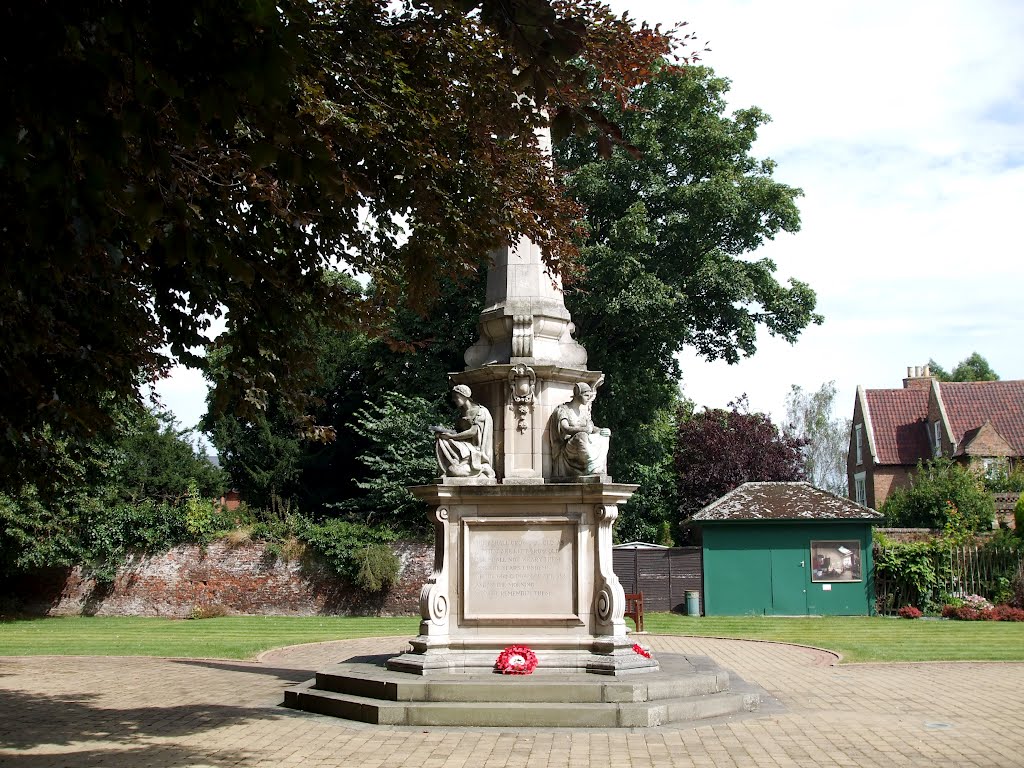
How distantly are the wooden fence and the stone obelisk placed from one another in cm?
1656

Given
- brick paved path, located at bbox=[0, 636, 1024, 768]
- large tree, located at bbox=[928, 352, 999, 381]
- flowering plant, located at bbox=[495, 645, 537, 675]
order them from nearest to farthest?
brick paved path, located at bbox=[0, 636, 1024, 768] → flowering plant, located at bbox=[495, 645, 537, 675] → large tree, located at bbox=[928, 352, 999, 381]

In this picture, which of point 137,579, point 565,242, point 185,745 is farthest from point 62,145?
point 137,579

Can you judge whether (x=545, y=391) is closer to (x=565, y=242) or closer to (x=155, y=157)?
(x=565, y=242)

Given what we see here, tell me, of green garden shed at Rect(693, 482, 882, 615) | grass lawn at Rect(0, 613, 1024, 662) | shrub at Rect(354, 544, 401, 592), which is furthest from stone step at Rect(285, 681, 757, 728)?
green garden shed at Rect(693, 482, 882, 615)

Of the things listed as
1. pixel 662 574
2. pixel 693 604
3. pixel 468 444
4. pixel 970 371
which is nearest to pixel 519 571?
pixel 468 444

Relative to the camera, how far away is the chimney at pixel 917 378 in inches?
1973

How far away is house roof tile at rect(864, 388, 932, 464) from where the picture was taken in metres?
46.0

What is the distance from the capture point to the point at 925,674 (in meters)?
13.0

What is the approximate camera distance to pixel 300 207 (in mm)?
7645

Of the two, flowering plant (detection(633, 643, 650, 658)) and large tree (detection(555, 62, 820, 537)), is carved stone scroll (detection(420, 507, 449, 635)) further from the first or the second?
large tree (detection(555, 62, 820, 537))

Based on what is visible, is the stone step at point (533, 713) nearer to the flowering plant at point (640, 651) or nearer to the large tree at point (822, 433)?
the flowering plant at point (640, 651)

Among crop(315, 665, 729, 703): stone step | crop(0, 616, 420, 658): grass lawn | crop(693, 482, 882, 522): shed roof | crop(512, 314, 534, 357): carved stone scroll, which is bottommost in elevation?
crop(0, 616, 420, 658): grass lawn

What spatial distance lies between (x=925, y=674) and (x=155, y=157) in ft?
39.4

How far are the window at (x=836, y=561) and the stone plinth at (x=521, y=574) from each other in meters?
17.2
